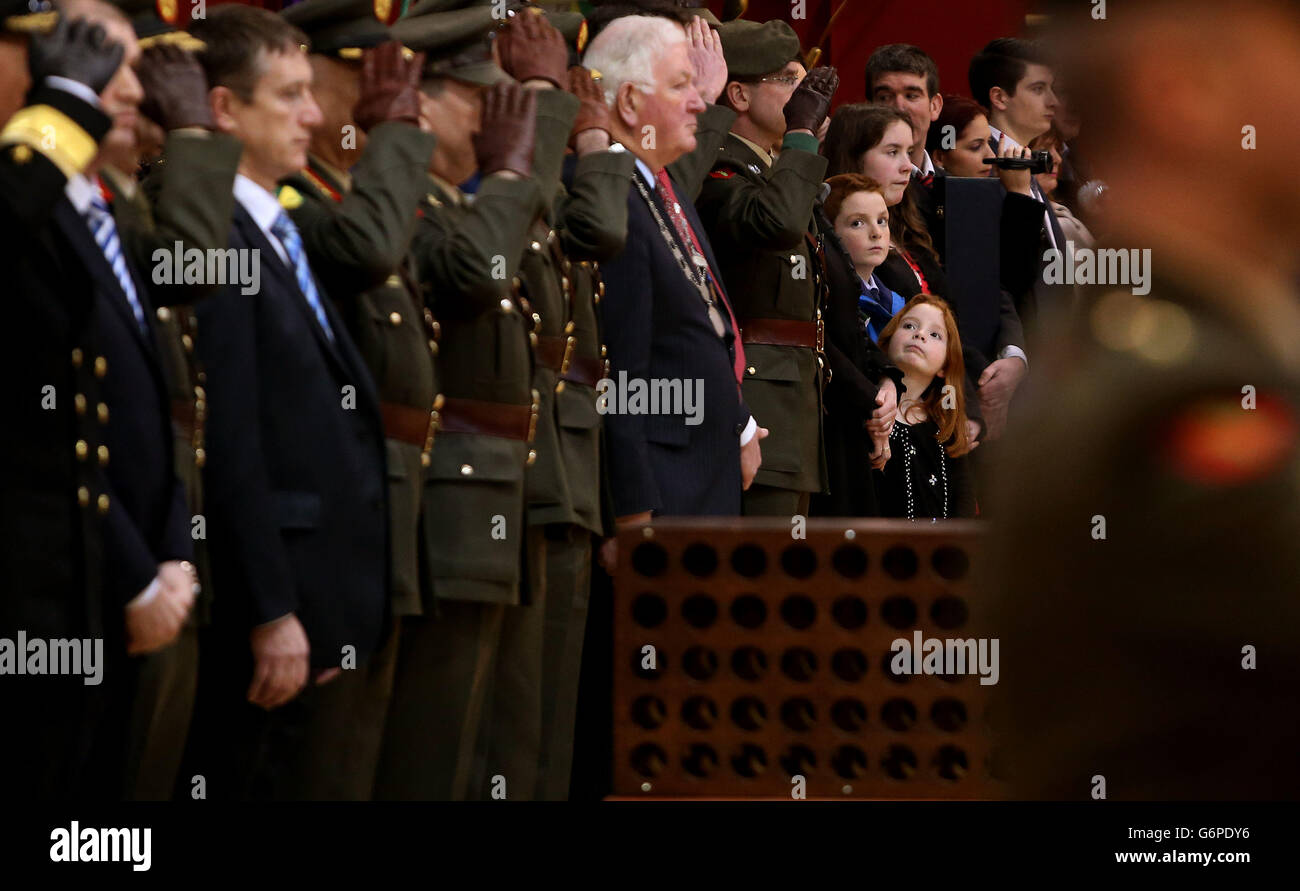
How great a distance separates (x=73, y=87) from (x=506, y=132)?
3.95 feet

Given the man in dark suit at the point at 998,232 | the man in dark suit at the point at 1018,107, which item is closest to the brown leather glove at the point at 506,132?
the man in dark suit at the point at 998,232

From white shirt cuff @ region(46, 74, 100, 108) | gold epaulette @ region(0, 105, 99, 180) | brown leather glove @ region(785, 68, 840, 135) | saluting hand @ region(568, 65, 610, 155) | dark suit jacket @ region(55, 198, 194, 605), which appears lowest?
dark suit jacket @ region(55, 198, 194, 605)

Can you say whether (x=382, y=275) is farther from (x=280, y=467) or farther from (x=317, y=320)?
(x=280, y=467)

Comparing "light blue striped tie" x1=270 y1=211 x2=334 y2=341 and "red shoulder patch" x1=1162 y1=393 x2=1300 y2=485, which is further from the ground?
"light blue striped tie" x1=270 y1=211 x2=334 y2=341

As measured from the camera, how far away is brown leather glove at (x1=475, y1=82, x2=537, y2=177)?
12.6 feet

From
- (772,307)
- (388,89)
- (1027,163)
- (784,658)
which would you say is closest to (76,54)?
(388,89)

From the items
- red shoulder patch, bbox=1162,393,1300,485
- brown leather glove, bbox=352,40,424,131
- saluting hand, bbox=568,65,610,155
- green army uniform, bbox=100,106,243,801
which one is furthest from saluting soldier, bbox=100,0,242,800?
red shoulder patch, bbox=1162,393,1300,485

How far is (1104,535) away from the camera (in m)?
1.04

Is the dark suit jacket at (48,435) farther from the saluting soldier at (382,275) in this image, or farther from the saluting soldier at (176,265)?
the saluting soldier at (382,275)

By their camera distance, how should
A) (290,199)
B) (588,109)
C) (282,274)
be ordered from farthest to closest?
(588,109) < (290,199) < (282,274)

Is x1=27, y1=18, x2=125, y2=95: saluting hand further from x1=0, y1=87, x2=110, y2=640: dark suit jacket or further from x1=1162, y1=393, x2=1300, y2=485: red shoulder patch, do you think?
x1=1162, y1=393, x2=1300, y2=485: red shoulder patch

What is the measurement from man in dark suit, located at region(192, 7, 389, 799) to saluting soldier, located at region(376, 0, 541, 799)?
28 centimetres

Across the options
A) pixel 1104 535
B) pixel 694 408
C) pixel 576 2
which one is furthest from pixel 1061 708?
pixel 576 2

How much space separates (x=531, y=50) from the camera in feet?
13.5
